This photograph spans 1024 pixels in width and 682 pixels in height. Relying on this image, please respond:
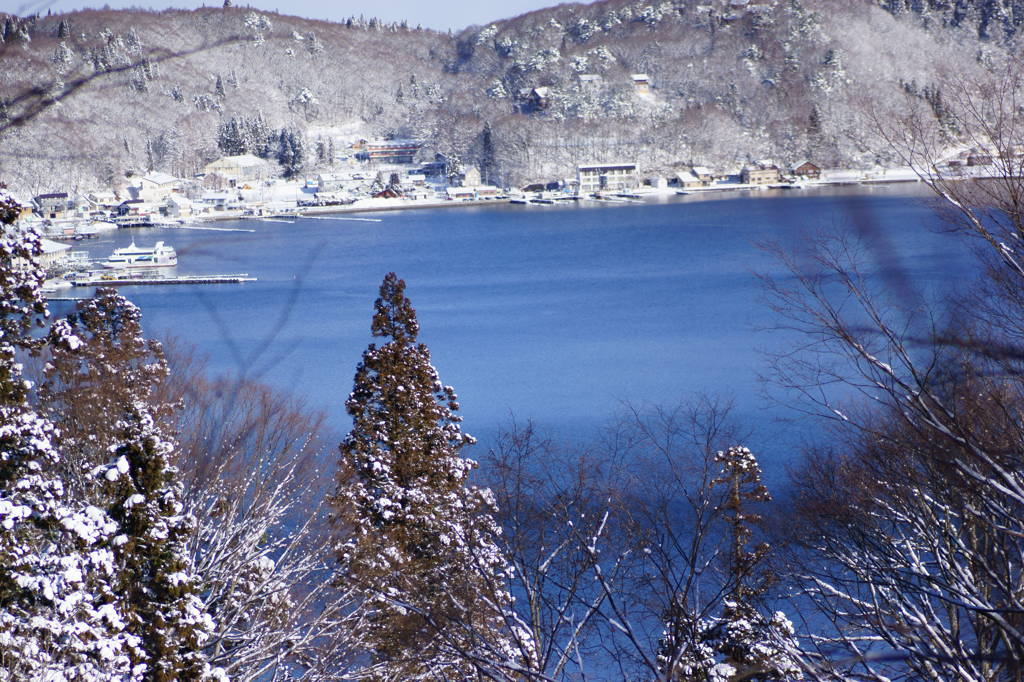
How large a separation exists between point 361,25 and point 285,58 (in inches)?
436

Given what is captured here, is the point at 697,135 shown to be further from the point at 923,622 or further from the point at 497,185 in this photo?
the point at 923,622

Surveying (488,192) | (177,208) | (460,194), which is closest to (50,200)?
(177,208)

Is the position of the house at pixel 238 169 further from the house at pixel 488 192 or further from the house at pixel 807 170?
the house at pixel 807 170

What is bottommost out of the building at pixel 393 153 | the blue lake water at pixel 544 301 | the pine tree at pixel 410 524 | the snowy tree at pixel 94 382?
the blue lake water at pixel 544 301

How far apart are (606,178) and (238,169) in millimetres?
10109

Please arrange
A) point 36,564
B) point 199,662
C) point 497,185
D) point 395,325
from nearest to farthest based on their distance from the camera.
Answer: point 36,564, point 199,662, point 395,325, point 497,185

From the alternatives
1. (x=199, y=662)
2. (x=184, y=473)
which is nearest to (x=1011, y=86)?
(x=199, y=662)

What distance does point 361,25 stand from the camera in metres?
45.5

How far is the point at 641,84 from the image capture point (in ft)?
107

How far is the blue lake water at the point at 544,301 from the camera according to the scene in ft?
21.0

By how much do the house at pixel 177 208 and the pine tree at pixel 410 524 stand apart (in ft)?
58.6

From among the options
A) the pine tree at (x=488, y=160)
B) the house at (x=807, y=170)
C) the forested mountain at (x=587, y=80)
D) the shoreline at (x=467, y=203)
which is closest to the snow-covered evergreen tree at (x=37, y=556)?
the forested mountain at (x=587, y=80)

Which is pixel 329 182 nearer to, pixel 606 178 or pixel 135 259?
pixel 606 178

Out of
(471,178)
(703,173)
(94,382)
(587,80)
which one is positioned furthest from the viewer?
(587,80)
